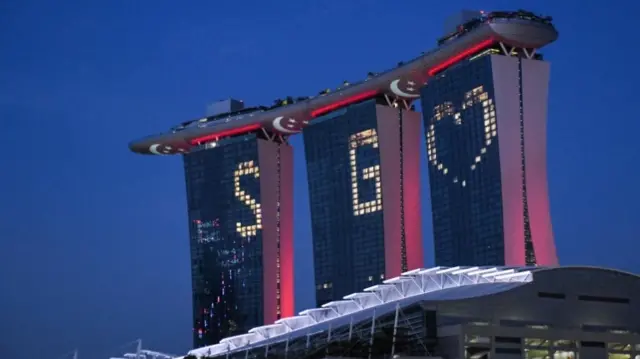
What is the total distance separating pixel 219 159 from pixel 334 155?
26779mm

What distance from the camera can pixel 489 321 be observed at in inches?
3290

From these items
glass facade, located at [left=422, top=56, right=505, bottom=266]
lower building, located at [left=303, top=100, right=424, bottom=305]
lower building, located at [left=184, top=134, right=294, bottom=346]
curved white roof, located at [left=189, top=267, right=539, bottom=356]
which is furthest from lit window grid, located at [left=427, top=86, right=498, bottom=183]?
lower building, located at [left=184, top=134, right=294, bottom=346]

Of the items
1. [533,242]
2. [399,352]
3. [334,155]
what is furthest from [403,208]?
[399,352]

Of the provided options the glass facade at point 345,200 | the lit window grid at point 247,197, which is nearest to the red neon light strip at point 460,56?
the glass facade at point 345,200

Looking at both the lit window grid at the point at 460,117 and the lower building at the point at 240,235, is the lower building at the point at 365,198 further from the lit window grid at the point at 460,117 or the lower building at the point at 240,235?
the lower building at the point at 240,235

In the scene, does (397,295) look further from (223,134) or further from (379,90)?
(223,134)

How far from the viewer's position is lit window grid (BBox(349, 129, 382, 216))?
138 metres

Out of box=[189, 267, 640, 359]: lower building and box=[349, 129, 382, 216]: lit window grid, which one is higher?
box=[349, 129, 382, 216]: lit window grid

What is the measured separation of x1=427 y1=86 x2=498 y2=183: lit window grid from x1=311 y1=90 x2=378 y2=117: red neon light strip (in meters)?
13.3

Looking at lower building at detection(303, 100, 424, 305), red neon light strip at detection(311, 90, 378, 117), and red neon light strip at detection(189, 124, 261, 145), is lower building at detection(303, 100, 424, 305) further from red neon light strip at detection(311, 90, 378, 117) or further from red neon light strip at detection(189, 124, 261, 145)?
red neon light strip at detection(189, 124, 261, 145)

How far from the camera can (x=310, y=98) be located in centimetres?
14662

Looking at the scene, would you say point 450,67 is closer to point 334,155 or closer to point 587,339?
point 334,155

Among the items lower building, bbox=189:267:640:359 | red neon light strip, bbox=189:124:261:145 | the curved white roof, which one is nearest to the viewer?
lower building, bbox=189:267:640:359

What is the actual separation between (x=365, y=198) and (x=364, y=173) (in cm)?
362
